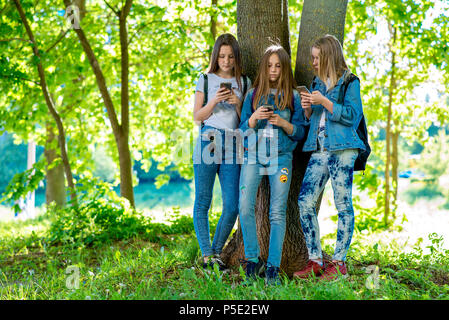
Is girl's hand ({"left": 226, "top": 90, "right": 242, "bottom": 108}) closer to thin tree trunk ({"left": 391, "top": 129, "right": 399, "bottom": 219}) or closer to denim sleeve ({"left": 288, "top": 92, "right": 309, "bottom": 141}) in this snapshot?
denim sleeve ({"left": 288, "top": 92, "right": 309, "bottom": 141})

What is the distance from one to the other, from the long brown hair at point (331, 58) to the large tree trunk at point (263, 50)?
1.40 feet

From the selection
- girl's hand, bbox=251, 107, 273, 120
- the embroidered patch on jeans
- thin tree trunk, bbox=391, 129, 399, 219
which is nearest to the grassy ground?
the embroidered patch on jeans

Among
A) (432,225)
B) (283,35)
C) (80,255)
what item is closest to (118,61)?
(80,255)

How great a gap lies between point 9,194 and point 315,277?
5181 millimetres

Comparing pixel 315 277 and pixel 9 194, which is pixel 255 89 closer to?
pixel 315 277

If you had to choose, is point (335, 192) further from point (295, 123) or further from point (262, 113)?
point (262, 113)

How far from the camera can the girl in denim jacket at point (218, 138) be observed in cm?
324

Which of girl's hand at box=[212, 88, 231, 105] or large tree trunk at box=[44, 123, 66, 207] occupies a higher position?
girl's hand at box=[212, 88, 231, 105]

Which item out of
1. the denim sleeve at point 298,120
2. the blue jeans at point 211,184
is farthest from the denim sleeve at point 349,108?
the blue jeans at point 211,184

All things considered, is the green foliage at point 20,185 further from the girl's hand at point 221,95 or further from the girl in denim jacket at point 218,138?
the girl's hand at point 221,95

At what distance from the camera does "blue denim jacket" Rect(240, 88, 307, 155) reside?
3.13 metres

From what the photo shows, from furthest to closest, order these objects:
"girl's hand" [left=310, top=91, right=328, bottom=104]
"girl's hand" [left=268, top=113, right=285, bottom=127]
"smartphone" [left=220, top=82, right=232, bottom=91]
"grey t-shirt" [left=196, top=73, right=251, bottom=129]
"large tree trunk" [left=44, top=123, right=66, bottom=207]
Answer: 1. "large tree trunk" [left=44, top=123, right=66, bottom=207]
2. "grey t-shirt" [left=196, top=73, right=251, bottom=129]
3. "smartphone" [left=220, top=82, right=232, bottom=91]
4. "girl's hand" [left=268, top=113, right=285, bottom=127]
5. "girl's hand" [left=310, top=91, right=328, bottom=104]

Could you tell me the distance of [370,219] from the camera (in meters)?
7.71

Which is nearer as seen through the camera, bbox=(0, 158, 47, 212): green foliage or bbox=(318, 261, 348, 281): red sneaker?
bbox=(318, 261, 348, 281): red sneaker
